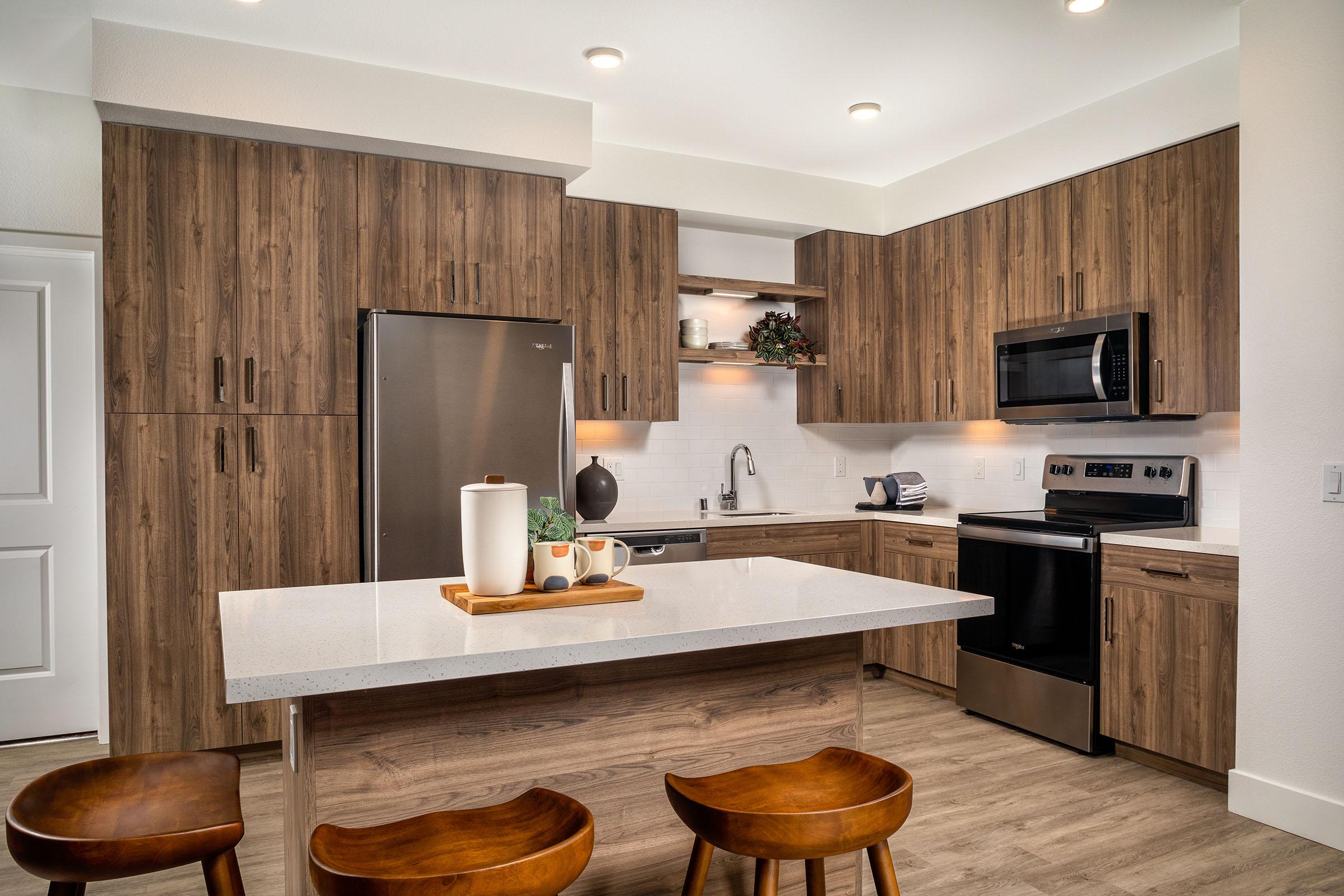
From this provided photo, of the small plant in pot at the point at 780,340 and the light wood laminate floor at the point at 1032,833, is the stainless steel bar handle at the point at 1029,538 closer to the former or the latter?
the light wood laminate floor at the point at 1032,833

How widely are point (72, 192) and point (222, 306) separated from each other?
0.87 m

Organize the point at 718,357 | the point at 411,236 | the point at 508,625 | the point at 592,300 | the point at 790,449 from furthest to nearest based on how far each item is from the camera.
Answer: the point at 790,449 → the point at 718,357 → the point at 592,300 → the point at 411,236 → the point at 508,625

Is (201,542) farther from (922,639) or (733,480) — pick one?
(922,639)

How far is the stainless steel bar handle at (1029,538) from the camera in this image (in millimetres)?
3432

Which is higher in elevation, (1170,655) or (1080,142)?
(1080,142)

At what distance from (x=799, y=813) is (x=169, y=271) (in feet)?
9.60

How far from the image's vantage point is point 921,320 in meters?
4.62

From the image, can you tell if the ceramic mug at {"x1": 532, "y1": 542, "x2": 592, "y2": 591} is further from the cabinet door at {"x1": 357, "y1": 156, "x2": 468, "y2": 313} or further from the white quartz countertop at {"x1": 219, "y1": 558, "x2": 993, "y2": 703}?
the cabinet door at {"x1": 357, "y1": 156, "x2": 468, "y2": 313}

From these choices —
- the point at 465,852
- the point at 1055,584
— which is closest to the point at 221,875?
→ the point at 465,852

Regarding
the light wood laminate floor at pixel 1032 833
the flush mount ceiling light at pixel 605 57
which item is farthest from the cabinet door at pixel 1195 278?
the flush mount ceiling light at pixel 605 57

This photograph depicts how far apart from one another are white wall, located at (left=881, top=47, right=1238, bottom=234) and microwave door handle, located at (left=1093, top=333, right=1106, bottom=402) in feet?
2.38

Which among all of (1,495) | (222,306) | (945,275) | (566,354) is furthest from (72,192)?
(945,275)

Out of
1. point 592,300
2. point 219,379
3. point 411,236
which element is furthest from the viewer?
point 592,300

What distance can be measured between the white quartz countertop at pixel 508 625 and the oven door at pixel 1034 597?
5.50 feet
